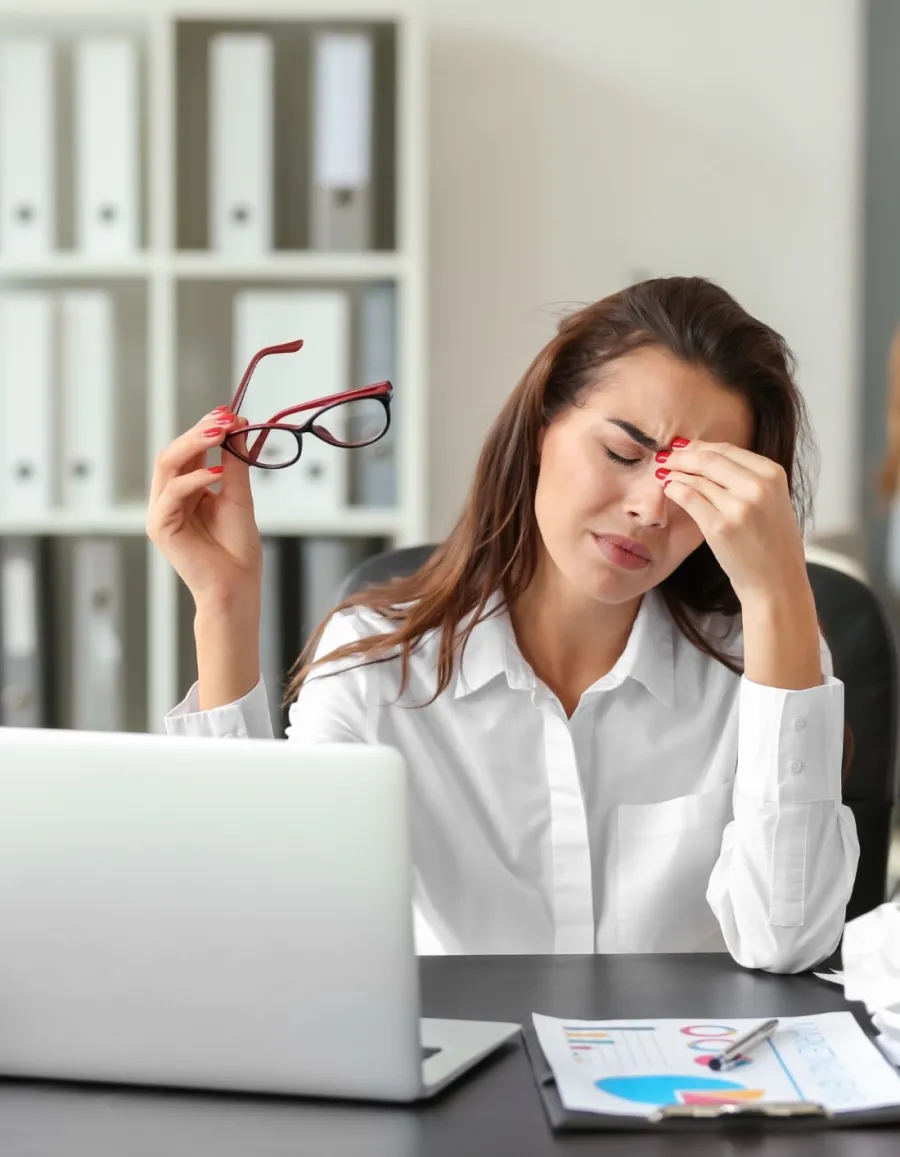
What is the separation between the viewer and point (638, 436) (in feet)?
4.10

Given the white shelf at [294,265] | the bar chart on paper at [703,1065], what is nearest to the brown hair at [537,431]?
the bar chart on paper at [703,1065]

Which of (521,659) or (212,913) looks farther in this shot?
(521,659)

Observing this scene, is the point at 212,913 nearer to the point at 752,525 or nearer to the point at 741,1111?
the point at 741,1111

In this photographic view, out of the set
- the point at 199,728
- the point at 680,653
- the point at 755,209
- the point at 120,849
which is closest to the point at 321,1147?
the point at 120,849

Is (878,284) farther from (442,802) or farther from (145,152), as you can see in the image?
(442,802)

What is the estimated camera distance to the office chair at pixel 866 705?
1337mm

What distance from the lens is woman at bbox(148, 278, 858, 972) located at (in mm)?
1145

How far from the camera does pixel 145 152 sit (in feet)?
8.93

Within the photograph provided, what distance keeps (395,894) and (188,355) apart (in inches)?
84.0

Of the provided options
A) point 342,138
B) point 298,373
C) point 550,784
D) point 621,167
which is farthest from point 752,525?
point 621,167

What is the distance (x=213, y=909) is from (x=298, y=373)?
5.86 feet

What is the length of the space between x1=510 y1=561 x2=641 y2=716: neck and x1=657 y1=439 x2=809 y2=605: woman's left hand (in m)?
0.26

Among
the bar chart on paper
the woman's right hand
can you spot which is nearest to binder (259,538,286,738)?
the woman's right hand

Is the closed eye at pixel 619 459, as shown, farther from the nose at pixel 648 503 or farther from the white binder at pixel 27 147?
the white binder at pixel 27 147
